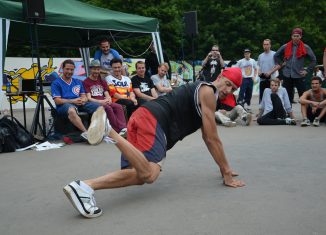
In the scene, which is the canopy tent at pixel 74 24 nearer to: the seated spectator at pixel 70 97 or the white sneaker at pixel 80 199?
the seated spectator at pixel 70 97

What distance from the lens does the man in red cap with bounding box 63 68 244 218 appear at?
3018 mm

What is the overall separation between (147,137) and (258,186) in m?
1.17

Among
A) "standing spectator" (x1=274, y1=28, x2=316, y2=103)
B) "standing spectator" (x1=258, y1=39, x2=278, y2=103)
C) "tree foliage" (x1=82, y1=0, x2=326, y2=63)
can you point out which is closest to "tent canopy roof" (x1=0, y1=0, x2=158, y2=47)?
"standing spectator" (x1=258, y1=39, x2=278, y2=103)

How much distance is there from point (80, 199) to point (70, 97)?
4.05 metres

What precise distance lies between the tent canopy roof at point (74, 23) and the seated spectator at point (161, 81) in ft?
2.84

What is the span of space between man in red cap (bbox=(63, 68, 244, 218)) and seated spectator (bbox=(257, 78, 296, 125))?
4983mm

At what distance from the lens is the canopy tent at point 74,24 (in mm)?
6770

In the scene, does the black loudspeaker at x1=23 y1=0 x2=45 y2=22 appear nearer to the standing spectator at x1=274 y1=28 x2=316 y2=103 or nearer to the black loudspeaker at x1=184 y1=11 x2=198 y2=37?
the black loudspeaker at x1=184 y1=11 x2=198 y2=37

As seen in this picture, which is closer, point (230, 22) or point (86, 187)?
point (86, 187)

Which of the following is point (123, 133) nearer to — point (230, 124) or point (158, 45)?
point (230, 124)

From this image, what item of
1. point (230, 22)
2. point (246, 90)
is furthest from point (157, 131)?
point (230, 22)

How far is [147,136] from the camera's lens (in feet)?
10.9

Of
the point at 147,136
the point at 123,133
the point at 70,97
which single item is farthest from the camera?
the point at 70,97

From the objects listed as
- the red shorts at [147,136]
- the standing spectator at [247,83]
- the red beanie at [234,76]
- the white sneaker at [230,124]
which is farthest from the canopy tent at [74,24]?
the red beanie at [234,76]
